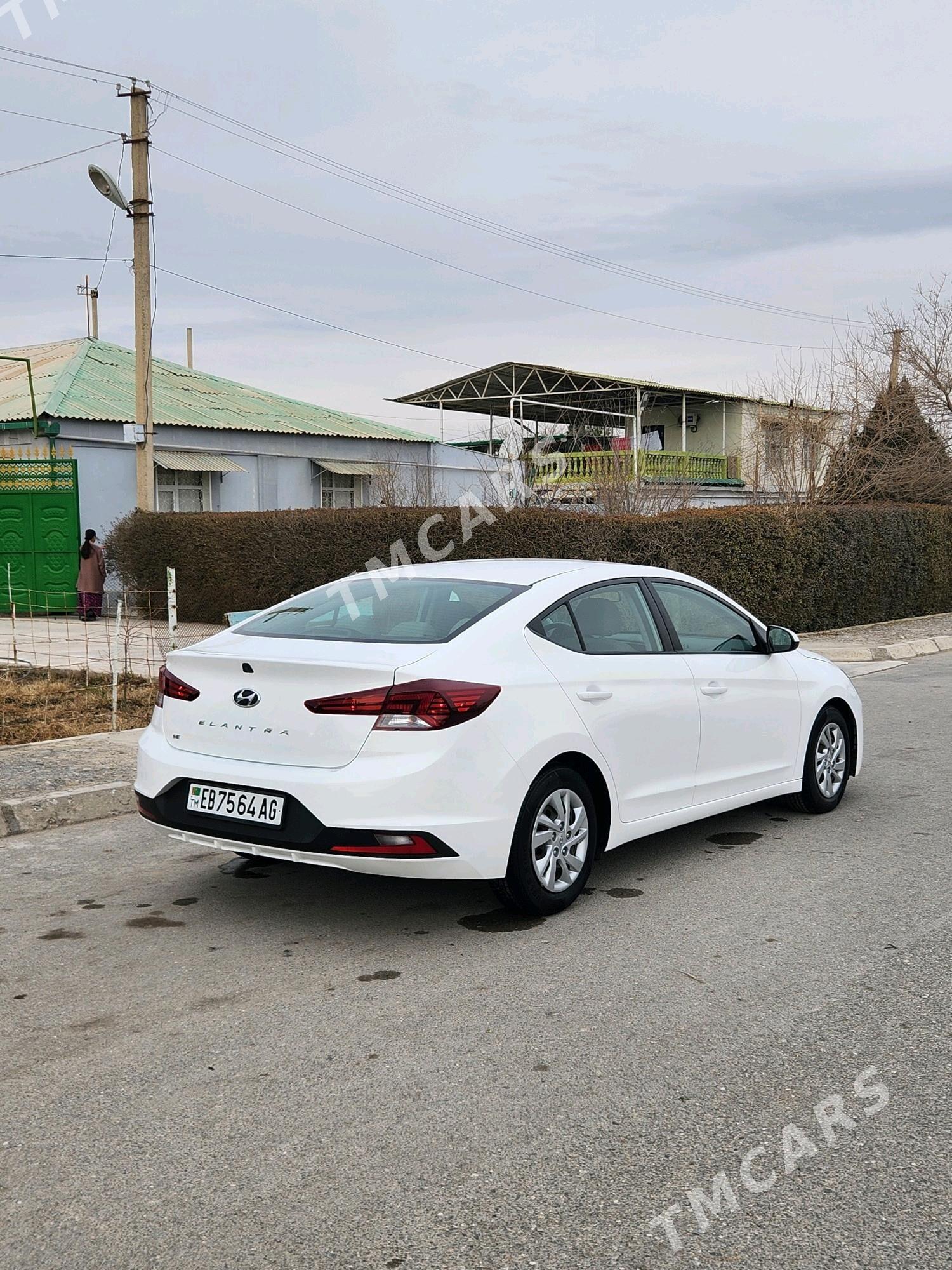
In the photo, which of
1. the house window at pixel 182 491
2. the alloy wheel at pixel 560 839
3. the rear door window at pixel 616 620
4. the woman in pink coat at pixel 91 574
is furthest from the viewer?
the house window at pixel 182 491

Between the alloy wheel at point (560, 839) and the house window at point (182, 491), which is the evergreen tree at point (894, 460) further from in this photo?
the alloy wheel at point (560, 839)

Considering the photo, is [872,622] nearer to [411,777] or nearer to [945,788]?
[945,788]

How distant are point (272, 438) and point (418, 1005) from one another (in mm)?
27260

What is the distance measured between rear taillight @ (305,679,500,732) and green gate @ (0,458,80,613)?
18722mm

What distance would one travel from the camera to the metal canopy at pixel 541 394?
37031 mm

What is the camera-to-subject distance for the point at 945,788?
7879mm

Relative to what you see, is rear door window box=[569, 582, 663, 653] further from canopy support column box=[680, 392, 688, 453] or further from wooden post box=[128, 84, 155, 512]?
canopy support column box=[680, 392, 688, 453]

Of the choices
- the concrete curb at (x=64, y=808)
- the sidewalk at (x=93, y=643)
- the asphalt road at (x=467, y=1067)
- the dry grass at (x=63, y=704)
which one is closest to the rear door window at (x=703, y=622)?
the asphalt road at (x=467, y=1067)

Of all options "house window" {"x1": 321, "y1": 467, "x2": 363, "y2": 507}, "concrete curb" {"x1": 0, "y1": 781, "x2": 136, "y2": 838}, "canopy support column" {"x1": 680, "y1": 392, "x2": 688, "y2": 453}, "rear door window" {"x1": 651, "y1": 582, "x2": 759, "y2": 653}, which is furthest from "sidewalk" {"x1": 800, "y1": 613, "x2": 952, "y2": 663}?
"canopy support column" {"x1": 680, "y1": 392, "x2": 688, "y2": 453}

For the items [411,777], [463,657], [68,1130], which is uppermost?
[463,657]

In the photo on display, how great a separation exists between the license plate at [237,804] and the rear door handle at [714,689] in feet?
7.65

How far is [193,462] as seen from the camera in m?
27.9

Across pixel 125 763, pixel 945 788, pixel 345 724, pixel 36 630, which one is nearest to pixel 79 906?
pixel 345 724

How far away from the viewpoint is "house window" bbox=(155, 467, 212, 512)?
92.1 ft
